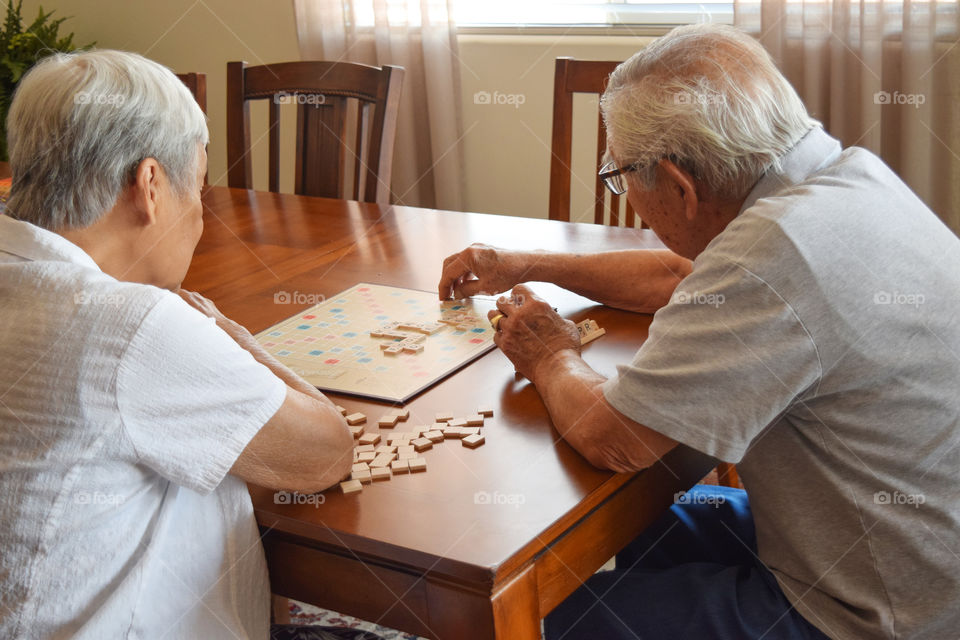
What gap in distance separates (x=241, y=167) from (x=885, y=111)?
2047mm

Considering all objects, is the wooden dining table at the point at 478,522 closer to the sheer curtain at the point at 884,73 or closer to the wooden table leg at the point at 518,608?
the wooden table leg at the point at 518,608

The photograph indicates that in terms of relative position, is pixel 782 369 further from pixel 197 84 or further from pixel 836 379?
pixel 197 84

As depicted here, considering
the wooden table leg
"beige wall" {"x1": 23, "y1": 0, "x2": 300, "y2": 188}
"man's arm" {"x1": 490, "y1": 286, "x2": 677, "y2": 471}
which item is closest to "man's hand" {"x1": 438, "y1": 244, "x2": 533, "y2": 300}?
"man's arm" {"x1": 490, "y1": 286, "x2": 677, "y2": 471}

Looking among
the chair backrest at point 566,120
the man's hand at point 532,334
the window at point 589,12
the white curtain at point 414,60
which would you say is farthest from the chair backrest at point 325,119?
the window at point 589,12

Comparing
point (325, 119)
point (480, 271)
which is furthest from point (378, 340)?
point (325, 119)

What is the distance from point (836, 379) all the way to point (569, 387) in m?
0.36

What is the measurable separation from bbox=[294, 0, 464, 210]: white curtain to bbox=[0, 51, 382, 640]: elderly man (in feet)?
9.35

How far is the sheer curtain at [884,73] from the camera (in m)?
3.06

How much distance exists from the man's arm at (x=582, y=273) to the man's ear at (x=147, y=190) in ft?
2.31

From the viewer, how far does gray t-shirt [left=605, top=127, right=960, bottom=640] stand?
3.85 feet

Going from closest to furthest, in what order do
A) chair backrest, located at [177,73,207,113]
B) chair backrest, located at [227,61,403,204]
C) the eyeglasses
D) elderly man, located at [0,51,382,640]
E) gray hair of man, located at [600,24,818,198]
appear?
elderly man, located at [0,51,382,640], gray hair of man, located at [600,24,818,198], the eyeglasses, chair backrest, located at [227,61,403,204], chair backrest, located at [177,73,207,113]

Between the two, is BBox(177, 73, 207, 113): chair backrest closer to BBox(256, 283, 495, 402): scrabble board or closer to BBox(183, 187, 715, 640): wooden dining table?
BBox(256, 283, 495, 402): scrabble board

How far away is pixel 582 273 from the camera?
6.00ft

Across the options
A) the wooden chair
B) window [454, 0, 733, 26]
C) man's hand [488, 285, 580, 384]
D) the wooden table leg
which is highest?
window [454, 0, 733, 26]
